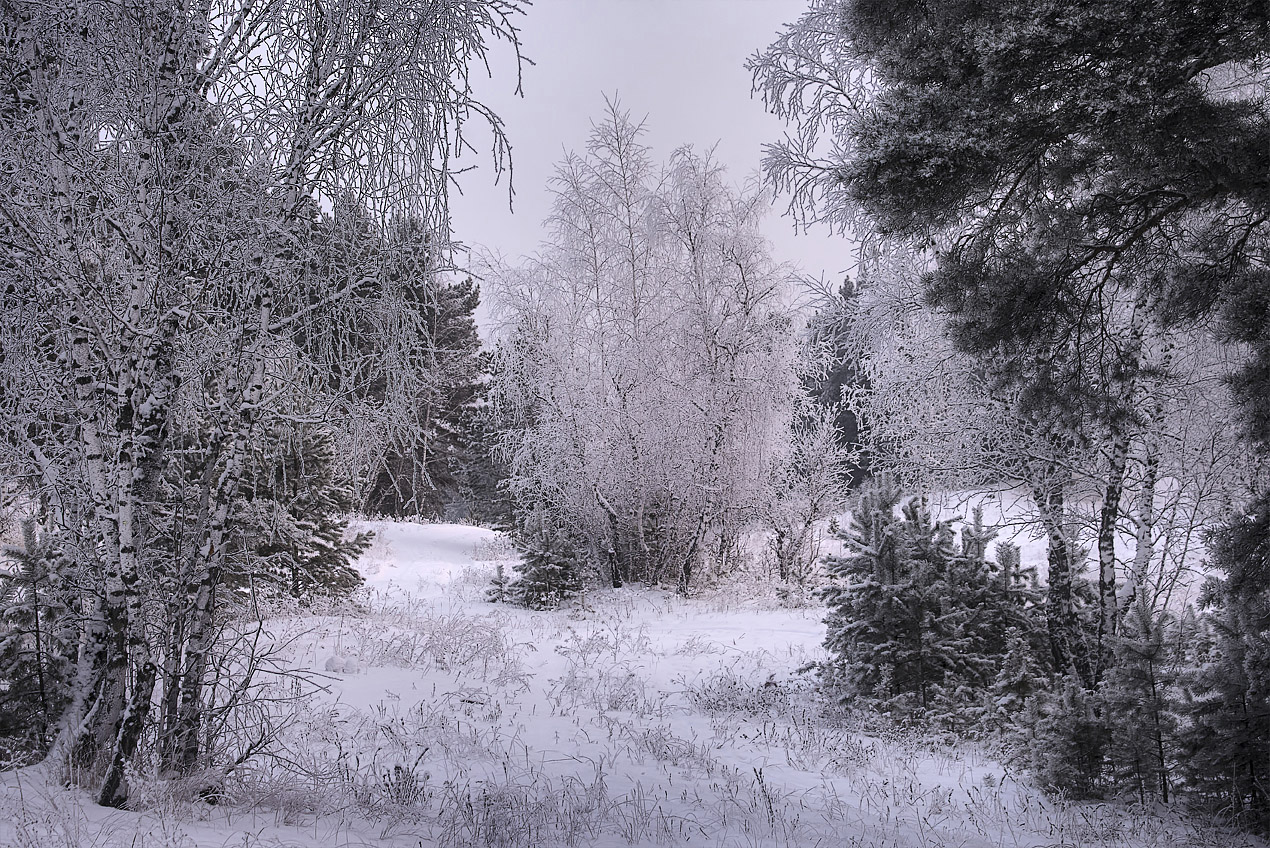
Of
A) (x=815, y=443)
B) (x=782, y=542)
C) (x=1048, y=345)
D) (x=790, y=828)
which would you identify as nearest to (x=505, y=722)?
(x=790, y=828)

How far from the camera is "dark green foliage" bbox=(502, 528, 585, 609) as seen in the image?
12.2 metres

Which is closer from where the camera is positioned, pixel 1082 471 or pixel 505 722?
pixel 505 722

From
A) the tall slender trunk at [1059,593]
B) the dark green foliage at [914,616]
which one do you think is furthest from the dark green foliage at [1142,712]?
the tall slender trunk at [1059,593]

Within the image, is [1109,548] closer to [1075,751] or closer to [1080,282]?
[1075,751]

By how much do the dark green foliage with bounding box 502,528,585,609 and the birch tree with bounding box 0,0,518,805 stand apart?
27.9 ft

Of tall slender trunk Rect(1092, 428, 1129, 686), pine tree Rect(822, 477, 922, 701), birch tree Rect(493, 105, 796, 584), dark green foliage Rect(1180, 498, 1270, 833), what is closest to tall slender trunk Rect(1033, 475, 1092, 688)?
tall slender trunk Rect(1092, 428, 1129, 686)

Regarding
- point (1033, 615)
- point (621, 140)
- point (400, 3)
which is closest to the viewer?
point (400, 3)

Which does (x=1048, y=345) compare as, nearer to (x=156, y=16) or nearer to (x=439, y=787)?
(x=439, y=787)

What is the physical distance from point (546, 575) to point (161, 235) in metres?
9.75

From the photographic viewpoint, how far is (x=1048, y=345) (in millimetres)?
4277

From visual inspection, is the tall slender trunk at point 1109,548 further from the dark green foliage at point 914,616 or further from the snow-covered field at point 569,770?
the snow-covered field at point 569,770

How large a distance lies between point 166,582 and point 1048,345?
500cm

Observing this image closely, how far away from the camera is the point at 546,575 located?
1234 cm

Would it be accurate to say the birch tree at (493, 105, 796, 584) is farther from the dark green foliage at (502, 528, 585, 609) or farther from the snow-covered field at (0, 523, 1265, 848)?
the snow-covered field at (0, 523, 1265, 848)
